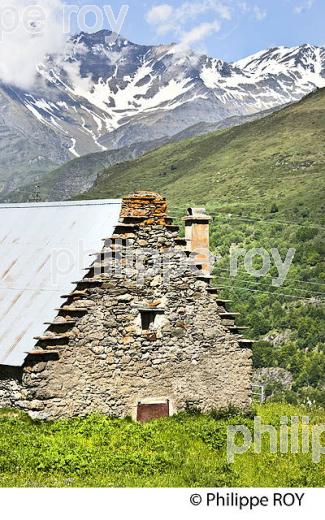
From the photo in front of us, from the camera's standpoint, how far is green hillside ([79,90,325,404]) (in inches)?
1758

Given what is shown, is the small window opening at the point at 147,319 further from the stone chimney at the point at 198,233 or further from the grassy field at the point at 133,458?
the stone chimney at the point at 198,233

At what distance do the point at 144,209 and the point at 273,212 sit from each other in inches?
2088

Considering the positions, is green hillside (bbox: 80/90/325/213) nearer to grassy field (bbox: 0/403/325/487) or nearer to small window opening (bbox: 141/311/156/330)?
small window opening (bbox: 141/311/156/330)

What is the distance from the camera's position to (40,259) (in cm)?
2122

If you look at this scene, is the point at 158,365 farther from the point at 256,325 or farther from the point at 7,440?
the point at 256,325

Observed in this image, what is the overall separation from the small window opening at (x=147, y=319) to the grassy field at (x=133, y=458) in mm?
2210

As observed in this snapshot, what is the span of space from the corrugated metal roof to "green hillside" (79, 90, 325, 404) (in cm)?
1633

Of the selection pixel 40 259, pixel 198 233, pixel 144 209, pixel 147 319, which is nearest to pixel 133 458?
pixel 147 319

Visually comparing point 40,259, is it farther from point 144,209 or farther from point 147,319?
point 147,319

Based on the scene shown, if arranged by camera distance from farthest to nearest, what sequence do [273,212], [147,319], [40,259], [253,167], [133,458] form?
[253,167] < [273,212] < [40,259] < [147,319] < [133,458]

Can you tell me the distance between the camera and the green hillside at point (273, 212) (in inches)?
1758

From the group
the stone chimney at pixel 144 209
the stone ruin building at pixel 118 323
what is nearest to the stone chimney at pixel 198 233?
the stone ruin building at pixel 118 323

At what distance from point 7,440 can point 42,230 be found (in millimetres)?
7865

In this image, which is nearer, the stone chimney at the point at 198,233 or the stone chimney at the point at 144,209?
the stone chimney at the point at 144,209
